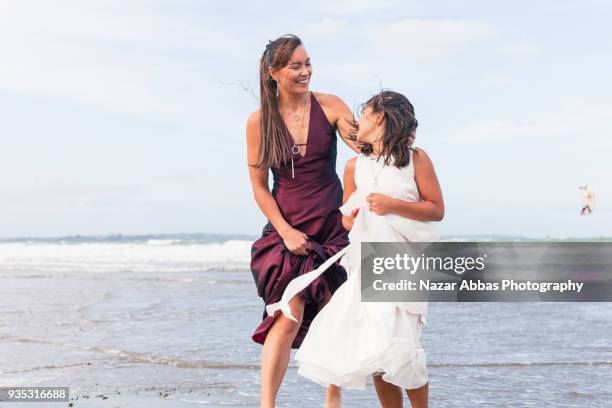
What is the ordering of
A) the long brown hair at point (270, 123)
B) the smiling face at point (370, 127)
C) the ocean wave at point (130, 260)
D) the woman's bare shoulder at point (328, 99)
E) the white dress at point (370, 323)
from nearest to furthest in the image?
the white dress at point (370, 323)
the smiling face at point (370, 127)
the long brown hair at point (270, 123)
the woman's bare shoulder at point (328, 99)
the ocean wave at point (130, 260)

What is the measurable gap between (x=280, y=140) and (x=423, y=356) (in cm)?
116

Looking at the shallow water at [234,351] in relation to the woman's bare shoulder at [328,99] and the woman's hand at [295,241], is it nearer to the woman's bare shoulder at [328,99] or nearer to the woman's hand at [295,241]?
the woman's hand at [295,241]

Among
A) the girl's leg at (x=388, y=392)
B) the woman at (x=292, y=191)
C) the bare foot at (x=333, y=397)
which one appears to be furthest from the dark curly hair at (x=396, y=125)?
the bare foot at (x=333, y=397)

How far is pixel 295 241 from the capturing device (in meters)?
3.35

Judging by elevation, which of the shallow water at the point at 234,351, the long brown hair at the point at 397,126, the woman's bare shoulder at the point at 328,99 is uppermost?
the woman's bare shoulder at the point at 328,99

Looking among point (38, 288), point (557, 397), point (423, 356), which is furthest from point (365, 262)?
point (38, 288)

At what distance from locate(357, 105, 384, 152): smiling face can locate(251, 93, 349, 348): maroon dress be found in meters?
0.48

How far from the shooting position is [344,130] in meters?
3.44

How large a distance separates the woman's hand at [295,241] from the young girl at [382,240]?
39cm

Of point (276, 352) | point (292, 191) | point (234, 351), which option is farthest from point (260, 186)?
point (234, 351)

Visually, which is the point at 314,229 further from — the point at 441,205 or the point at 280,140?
the point at 441,205

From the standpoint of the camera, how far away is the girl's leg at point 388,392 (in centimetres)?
300

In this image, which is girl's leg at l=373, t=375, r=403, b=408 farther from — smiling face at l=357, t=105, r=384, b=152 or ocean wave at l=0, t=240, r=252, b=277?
ocean wave at l=0, t=240, r=252, b=277

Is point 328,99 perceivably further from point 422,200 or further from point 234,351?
point 234,351
